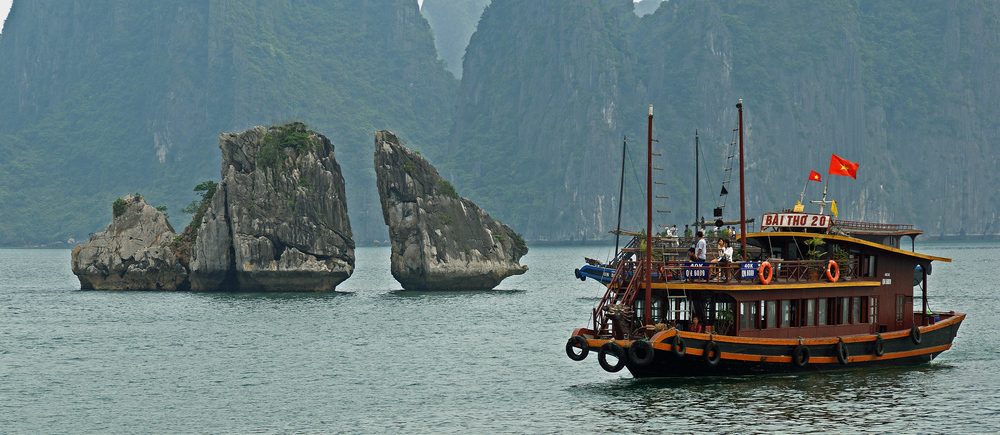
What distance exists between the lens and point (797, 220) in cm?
3100

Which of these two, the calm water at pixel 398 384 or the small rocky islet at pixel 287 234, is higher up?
the small rocky islet at pixel 287 234

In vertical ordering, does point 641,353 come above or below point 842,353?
above

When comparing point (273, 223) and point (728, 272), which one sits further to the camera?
point (273, 223)

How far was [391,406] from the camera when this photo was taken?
2741 cm

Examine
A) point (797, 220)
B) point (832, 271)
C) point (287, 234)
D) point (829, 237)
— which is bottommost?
point (832, 271)

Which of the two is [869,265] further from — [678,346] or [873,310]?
[678,346]

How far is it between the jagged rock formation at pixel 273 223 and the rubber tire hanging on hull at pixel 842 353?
41.8 m

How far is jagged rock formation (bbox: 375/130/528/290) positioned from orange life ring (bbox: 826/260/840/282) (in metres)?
38.6

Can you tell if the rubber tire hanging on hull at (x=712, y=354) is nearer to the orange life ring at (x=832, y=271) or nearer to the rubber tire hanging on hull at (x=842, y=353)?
the rubber tire hanging on hull at (x=842, y=353)

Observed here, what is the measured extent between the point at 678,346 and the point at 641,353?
3.45 ft

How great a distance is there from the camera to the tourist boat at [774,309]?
90.9 feet

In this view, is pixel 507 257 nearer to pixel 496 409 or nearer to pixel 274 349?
pixel 274 349

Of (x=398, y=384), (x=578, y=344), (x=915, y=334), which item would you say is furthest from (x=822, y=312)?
(x=398, y=384)

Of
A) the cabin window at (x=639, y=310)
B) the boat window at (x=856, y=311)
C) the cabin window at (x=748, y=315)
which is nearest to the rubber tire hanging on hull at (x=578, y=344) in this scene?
the cabin window at (x=639, y=310)
